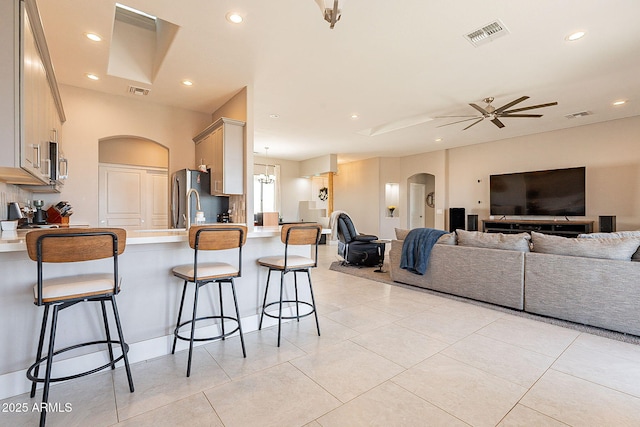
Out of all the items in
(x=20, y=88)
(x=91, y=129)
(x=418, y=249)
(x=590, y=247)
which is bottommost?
(x=418, y=249)

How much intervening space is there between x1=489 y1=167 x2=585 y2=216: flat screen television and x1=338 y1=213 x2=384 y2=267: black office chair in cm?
382

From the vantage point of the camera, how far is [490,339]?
2551mm

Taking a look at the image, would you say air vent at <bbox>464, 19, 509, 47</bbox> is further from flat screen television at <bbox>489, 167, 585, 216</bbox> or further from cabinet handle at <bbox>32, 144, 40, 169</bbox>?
flat screen television at <bbox>489, 167, 585, 216</bbox>

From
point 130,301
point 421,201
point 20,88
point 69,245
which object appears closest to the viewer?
point 69,245

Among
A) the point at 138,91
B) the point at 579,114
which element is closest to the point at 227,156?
the point at 138,91

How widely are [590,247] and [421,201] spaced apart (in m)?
7.74

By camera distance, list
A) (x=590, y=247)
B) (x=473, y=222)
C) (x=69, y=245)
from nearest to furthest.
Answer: (x=69, y=245)
(x=590, y=247)
(x=473, y=222)

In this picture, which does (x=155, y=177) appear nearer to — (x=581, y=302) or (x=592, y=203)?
(x=581, y=302)

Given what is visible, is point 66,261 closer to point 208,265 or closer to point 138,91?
point 208,265

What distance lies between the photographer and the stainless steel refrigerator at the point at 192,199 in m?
4.48

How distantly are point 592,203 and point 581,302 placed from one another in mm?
4833

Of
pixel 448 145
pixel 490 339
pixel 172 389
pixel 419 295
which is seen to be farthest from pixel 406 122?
pixel 172 389

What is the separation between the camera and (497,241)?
342cm

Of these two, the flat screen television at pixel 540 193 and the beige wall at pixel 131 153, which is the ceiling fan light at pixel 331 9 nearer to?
the beige wall at pixel 131 153
